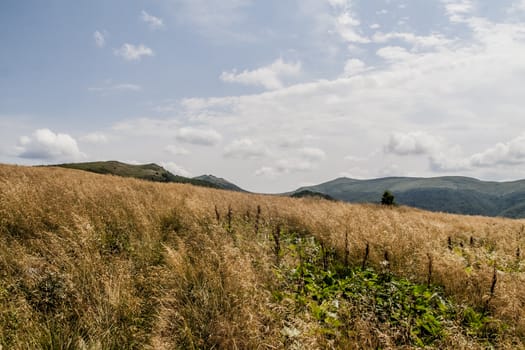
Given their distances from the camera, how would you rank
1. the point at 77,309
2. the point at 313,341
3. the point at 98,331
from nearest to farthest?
the point at 313,341 → the point at 98,331 → the point at 77,309

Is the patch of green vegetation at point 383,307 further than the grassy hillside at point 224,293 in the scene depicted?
Yes

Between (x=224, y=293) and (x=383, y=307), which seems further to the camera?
(x=383, y=307)

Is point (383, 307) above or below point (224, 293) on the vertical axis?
below

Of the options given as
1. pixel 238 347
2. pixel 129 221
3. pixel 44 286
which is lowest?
pixel 238 347

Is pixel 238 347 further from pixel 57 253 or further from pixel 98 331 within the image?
pixel 57 253

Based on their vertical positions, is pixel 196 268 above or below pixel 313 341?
above

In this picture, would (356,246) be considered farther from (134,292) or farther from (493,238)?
(493,238)

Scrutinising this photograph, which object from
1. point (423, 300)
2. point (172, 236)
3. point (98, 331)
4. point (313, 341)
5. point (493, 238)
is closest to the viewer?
point (313, 341)

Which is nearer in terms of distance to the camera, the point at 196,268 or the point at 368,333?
the point at 368,333

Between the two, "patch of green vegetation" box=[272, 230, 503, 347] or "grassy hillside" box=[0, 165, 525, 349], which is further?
"patch of green vegetation" box=[272, 230, 503, 347]

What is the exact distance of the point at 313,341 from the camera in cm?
284

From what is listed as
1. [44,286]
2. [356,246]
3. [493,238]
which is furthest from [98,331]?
[493,238]

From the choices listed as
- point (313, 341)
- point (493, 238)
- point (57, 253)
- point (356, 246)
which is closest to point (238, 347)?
point (313, 341)

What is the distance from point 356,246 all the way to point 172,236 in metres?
3.88
